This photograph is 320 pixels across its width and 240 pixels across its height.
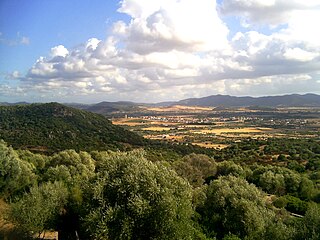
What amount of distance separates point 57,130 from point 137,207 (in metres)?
74.3

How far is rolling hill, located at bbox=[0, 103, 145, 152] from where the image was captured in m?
74.9

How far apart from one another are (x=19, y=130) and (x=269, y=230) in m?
74.2

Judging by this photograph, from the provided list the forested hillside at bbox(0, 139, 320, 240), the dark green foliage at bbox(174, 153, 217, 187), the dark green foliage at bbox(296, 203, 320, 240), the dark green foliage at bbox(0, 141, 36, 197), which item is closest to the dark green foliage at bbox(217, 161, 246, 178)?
the dark green foliage at bbox(174, 153, 217, 187)

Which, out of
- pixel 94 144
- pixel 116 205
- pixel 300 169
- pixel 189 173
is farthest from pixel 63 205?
pixel 94 144

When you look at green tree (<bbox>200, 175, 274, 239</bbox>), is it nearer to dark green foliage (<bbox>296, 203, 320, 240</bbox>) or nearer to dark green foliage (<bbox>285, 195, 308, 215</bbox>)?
dark green foliage (<bbox>296, 203, 320, 240</bbox>)

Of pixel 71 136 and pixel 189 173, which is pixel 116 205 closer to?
pixel 189 173

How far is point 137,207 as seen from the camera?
16.9 m

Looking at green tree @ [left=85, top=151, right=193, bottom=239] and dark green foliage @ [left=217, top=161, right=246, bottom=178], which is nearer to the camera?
green tree @ [left=85, top=151, right=193, bottom=239]

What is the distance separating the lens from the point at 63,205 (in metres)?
24.1

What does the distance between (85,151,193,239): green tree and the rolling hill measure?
5502 cm

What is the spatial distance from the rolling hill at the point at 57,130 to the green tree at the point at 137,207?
55023mm

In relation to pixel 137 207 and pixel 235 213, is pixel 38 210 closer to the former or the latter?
pixel 137 207

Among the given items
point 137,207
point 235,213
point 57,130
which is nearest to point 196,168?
point 235,213

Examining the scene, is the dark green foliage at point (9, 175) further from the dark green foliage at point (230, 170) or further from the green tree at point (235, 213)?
the dark green foliage at point (230, 170)
